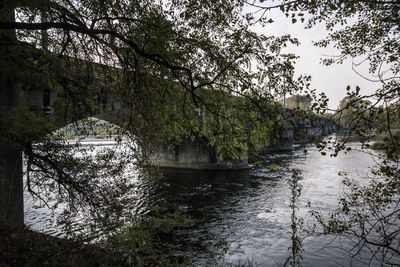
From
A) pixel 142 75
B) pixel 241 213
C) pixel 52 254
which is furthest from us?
pixel 241 213

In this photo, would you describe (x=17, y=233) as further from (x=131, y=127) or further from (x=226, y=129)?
(x=226, y=129)

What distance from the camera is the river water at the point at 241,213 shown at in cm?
800

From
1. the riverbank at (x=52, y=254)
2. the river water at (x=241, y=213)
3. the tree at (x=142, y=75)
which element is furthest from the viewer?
the river water at (x=241, y=213)

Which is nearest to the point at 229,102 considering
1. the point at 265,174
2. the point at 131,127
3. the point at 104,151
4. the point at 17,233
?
the point at 131,127

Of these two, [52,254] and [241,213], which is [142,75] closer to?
[52,254]

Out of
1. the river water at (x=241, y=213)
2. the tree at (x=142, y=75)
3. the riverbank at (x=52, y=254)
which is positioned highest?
the tree at (x=142, y=75)

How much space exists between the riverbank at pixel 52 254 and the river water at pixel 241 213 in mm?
3236

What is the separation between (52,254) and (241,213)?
8.94 meters

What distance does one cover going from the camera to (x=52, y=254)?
4.50m

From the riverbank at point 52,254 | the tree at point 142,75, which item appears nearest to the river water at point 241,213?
the tree at point 142,75

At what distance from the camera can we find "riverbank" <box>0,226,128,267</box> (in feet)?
13.4

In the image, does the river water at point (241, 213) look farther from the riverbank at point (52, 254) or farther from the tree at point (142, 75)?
the riverbank at point (52, 254)

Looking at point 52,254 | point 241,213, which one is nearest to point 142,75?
point 52,254

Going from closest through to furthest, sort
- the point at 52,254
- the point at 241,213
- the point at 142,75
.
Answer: the point at 52,254 < the point at 142,75 < the point at 241,213
